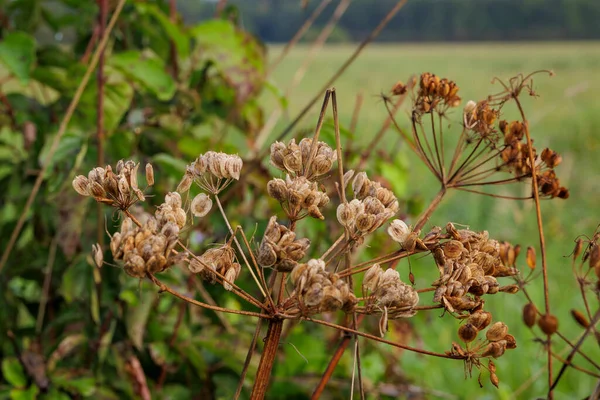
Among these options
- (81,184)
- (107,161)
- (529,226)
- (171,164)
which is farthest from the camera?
(529,226)

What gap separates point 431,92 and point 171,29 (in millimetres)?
863

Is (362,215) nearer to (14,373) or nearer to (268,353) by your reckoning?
(268,353)

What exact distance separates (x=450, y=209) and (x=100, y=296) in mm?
4516

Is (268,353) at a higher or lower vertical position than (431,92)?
lower

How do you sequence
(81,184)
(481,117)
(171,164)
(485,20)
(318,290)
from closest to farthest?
(318,290), (81,184), (481,117), (171,164), (485,20)

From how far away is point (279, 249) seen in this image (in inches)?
21.9

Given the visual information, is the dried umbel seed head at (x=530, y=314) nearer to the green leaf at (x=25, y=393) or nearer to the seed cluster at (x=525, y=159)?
the seed cluster at (x=525, y=159)

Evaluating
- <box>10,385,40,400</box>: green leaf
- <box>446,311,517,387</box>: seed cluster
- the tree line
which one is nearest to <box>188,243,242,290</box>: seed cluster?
<box>446,311,517,387</box>: seed cluster

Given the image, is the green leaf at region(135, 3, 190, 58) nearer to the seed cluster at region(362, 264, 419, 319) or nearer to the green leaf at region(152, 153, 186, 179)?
the green leaf at region(152, 153, 186, 179)

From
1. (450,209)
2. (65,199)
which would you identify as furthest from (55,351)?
(450,209)

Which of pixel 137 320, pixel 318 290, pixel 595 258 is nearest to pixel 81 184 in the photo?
pixel 318 290

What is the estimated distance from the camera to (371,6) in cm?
3934

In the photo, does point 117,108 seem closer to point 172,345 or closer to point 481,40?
point 172,345

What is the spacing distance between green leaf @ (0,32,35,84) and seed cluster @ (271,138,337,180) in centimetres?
91
